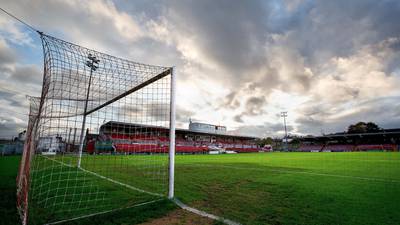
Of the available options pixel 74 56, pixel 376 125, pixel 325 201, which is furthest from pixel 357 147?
pixel 74 56

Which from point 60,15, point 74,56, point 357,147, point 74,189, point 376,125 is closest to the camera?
point 74,56

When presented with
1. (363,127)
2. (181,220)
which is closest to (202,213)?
(181,220)

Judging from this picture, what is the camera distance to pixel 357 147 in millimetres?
63812

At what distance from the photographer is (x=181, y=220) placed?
350 centimetres

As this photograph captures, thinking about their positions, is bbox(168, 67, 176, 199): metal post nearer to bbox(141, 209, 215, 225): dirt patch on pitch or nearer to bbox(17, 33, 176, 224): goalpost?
bbox(17, 33, 176, 224): goalpost

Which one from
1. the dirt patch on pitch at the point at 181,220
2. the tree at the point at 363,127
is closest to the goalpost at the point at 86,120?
the dirt patch on pitch at the point at 181,220

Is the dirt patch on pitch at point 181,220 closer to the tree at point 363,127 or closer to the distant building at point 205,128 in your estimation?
the distant building at point 205,128

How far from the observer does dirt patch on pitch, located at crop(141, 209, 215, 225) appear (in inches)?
133

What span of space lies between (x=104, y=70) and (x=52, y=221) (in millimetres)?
3459

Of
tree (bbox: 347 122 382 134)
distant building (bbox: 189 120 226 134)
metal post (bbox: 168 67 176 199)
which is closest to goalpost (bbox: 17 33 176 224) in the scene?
metal post (bbox: 168 67 176 199)

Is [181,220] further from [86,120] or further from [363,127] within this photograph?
[363,127]

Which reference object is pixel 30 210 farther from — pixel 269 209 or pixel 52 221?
pixel 269 209

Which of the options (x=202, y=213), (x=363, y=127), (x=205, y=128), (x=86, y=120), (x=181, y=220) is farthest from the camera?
(x=363, y=127)

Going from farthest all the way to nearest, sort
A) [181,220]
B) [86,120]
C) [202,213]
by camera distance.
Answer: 1. [86,120]
2. [202,213]
3. [181,220]
